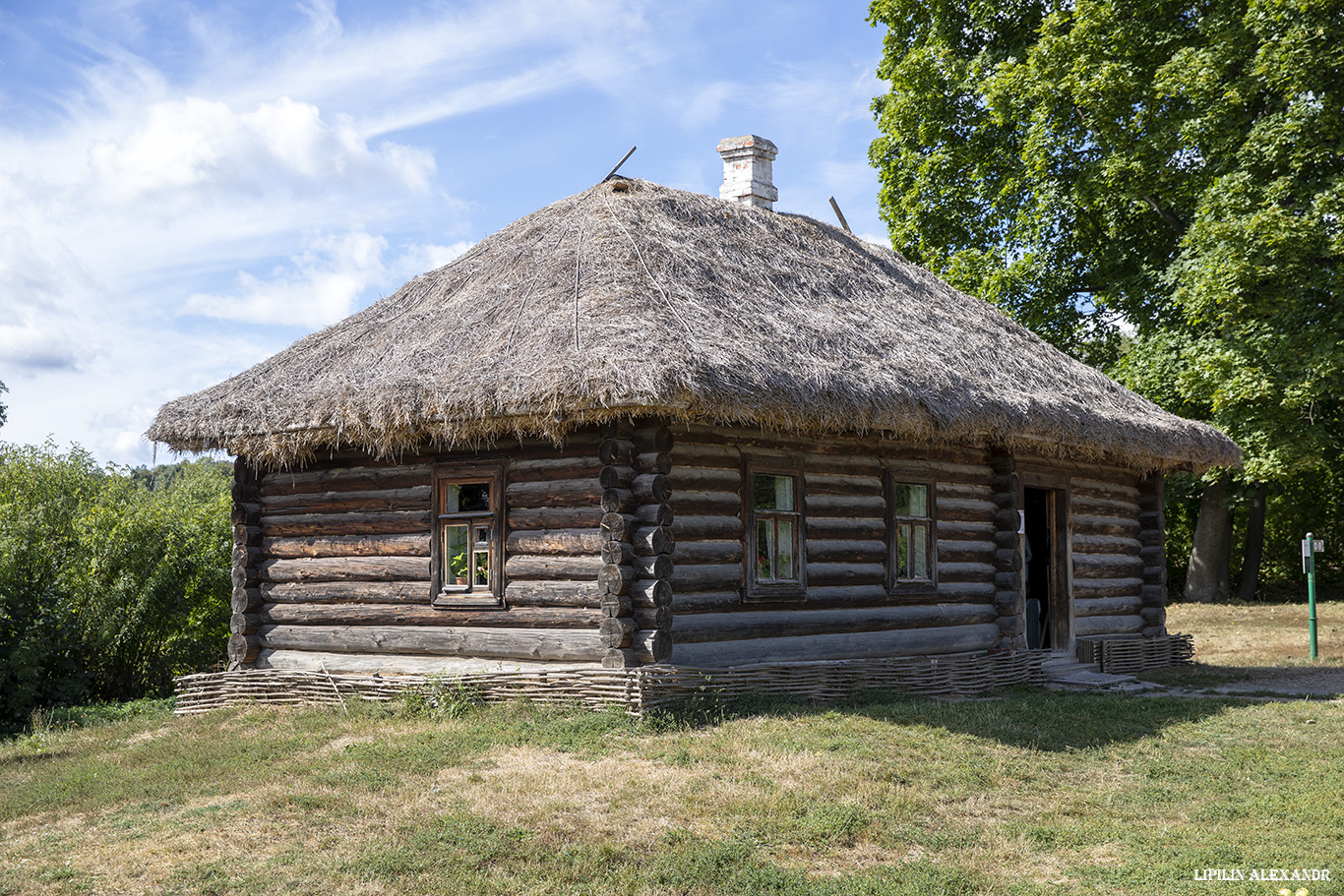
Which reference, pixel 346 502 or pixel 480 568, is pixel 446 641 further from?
pixel 346 502

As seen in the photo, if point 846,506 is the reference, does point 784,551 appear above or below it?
below

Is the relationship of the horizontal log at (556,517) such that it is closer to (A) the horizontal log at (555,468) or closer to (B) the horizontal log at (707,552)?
(A) the horizontal log at (555,468)

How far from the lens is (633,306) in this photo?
10.6 m

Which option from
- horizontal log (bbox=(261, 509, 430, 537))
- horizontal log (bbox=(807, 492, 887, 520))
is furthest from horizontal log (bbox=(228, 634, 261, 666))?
horizontal log (bbox=(807, 492, 887, 520))

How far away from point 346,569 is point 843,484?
17.4ft

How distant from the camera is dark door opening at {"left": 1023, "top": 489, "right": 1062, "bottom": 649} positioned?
1522 centimetres

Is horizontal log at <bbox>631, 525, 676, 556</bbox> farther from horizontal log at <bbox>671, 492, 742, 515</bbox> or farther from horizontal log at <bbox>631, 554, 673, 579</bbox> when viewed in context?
horizontal log at <bbox>671, 492, 742, 515</bbox>

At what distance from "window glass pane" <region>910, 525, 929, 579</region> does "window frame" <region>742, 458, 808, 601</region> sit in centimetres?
198

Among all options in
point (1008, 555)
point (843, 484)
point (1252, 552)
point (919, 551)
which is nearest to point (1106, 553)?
point (1008, 555)

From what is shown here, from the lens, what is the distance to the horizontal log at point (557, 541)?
1050 cm

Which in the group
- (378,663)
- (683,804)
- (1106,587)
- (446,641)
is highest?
(1106,587)

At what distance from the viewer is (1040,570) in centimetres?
1656

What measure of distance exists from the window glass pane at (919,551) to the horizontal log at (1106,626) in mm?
3336

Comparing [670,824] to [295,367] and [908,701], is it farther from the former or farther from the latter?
[295,367]
